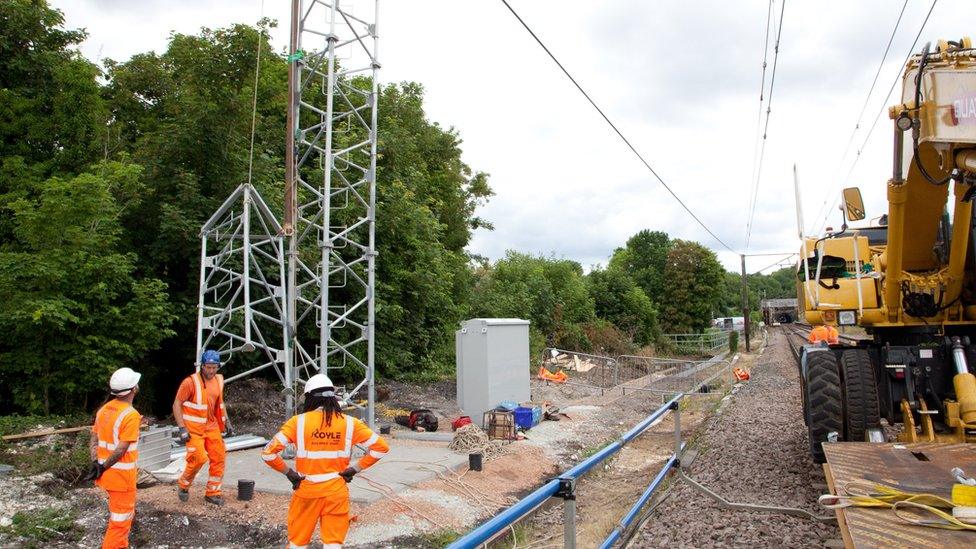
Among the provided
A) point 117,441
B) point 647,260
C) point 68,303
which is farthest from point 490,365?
point 647,260

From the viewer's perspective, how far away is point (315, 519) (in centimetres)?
480

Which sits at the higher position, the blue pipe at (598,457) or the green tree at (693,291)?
the green tree at (693,291)

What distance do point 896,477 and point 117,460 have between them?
639 cm

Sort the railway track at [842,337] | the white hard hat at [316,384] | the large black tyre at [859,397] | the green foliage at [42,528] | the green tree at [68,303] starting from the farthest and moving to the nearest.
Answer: the railway track at [842,337] < the green tree at [68,303] < the large black tyre at [859,397] < the green foliage at [42,528] < the white hard hat at [316,384]

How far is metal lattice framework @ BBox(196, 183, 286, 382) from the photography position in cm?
1036

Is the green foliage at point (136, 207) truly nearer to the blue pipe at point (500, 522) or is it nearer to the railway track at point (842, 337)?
the blue pipe at point (500, 522)

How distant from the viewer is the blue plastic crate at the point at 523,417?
1312 centimetres

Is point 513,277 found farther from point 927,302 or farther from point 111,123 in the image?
point 927,302

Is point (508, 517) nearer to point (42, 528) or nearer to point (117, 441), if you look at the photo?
point (117, 441)

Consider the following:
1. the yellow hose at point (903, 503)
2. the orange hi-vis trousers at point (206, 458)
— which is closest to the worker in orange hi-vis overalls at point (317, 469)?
the orange hi-vis trousers at point (206, 458)

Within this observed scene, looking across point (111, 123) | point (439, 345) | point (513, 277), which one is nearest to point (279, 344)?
point (439, 345)

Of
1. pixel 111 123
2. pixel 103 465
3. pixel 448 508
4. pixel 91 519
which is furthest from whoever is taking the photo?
pixel 111 123

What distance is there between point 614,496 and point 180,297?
34.1ft

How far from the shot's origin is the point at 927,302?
7453 mm
